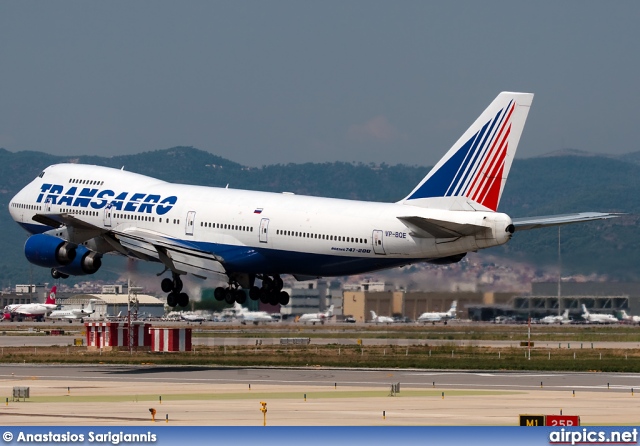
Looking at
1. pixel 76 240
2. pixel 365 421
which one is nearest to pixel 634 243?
pixel 76 240

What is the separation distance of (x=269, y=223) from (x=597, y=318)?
191 feet

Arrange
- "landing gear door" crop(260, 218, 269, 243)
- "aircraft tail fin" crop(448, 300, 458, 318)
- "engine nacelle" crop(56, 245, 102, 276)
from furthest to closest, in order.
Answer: "aircraft tail fin" crop(448, 300, 458, 318), "engine nacelle" crop(56, 245, 102, 276), "landing gear door" crop(260, 218, 269, 243)

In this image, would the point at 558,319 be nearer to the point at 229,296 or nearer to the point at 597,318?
the point at 597,318

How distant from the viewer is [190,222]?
6462 centimetres

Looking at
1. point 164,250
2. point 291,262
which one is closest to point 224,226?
point 164,250

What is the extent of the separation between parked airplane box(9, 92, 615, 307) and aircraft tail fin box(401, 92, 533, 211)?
44mm

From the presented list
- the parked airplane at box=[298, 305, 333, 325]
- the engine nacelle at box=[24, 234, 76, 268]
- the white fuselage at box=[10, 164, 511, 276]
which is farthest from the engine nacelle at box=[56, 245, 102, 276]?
the parked airplane at box=[298, 305, 333, 325]

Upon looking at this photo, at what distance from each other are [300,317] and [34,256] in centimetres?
5355

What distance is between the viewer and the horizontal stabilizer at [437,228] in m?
55.3

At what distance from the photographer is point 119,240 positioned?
63906 mm

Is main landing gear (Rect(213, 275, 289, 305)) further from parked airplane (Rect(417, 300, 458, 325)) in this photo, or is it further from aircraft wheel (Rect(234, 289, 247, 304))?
parked airplane (Rect(417, 300, 458, 325))

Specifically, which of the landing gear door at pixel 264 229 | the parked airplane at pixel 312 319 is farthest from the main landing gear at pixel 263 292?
the parked airplane at pixel 312 319

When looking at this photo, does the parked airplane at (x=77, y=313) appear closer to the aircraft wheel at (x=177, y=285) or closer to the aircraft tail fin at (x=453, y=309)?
the aircraft tail fin at (x=453, y=309)

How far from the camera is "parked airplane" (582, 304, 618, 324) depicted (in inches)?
4338
